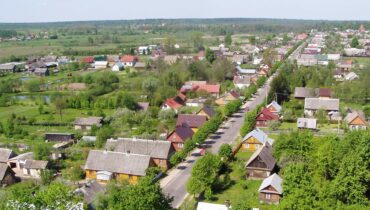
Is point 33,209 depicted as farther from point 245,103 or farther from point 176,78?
point 176,78

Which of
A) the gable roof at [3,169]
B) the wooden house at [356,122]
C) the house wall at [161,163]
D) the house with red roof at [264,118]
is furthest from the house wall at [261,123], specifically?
the gable roof at [3,169]

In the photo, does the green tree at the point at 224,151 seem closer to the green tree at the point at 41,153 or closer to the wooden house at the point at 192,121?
the wooden house at the point at 192,121

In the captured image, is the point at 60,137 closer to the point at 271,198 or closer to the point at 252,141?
the point at 252,141

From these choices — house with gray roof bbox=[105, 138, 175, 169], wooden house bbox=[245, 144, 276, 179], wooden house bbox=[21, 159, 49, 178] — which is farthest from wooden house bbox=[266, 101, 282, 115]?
wooden house bbox=[21, 159, 49, 178]

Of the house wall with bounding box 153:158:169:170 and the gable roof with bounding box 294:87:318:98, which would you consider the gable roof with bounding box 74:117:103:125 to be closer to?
the house wall with bounding box 153:158:169:170

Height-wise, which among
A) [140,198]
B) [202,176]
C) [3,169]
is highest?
[140,198]

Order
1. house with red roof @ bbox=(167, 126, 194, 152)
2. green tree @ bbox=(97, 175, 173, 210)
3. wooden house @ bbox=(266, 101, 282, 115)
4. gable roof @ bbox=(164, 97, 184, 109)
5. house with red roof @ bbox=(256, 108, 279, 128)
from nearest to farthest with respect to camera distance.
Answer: green tree @ bbox=(97, 175, 173, 210) < house with red roof @ bbox=(167, 126, 194, 152) < house with red roof @ bbox=(256, 108, 279, 128) < wooden house @ bbox=(266, 101, 282, 115) < gable roof @ bbox=(164, 97, 184, 109)

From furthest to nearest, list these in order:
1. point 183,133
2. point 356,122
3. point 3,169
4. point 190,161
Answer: point 356,122, point 183,133, point 190,161, point 3,169

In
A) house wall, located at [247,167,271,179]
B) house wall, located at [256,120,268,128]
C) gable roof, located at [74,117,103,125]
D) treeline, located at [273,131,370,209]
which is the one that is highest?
treeline, located at [273,131,370,209]

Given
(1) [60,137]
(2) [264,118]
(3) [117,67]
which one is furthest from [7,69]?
(2) [264,118]
